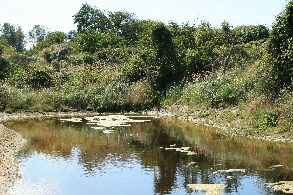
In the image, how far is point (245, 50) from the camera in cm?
3297

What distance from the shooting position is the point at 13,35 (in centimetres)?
8388

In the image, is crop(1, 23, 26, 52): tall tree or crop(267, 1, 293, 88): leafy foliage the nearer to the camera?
crop(267, 1, 293, 88): leafy foliage

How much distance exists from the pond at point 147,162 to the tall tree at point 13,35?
65.1 m

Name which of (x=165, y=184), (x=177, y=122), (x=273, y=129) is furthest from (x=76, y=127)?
(x=165, y=184)

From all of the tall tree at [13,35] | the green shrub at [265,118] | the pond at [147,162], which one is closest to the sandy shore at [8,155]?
the pond at [147,162]

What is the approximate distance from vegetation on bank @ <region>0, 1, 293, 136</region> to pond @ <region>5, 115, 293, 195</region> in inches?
107

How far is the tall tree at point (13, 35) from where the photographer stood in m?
82.8

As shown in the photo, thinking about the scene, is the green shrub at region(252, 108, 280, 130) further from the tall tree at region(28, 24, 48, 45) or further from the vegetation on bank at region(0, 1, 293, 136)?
the tall tree at region(28, 24, 48, 45)

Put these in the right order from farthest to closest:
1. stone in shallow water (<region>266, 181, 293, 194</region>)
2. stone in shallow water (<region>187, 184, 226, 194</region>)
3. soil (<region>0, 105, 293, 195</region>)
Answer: soil (<region>0, 105, 293, 195</region>)
stone in shallow water (<region>187, 184, 226, 194</region>)
stone in shallow water (<region>266, 181, 293, 194</region>)

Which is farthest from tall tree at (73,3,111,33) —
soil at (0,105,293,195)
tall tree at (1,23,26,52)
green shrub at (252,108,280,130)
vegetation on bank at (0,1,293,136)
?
green shrub at (252,108,280,130)

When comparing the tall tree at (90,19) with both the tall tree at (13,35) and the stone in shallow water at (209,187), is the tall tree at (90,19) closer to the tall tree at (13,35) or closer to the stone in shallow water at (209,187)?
the tall tree at (13,35)

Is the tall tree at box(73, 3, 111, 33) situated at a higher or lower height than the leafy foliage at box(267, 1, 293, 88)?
higher

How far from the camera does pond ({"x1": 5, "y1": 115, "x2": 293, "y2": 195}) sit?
1168cm

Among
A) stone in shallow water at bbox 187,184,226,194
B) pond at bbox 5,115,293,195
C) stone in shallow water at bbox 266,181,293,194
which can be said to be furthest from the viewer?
pond at bbox 5,115,293,195
